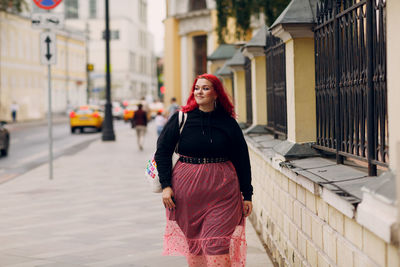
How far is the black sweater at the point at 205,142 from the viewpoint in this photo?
16.4ft

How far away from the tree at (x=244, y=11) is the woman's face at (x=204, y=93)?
27.8ft

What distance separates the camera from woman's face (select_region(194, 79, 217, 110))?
16.6 feet

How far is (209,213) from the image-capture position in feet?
16.1

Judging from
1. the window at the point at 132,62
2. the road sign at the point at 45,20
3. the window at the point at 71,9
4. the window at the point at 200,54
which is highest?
the window at the point at 71,9

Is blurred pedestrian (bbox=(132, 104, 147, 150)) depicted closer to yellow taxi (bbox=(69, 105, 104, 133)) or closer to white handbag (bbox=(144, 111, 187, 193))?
yellow taxi (bbox=(69, 105, 104, 133))

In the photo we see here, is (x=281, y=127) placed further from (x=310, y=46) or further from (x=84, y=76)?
(x=84, y=76)

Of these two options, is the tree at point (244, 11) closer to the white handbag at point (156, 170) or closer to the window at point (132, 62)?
the white handbag at point (156, 170)

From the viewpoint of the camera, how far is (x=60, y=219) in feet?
29.8

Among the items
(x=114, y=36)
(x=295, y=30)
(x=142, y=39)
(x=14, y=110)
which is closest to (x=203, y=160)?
(x=295, y=30)

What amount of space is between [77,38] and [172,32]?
153 feet

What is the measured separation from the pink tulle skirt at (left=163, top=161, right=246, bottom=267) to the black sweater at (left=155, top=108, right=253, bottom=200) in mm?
76

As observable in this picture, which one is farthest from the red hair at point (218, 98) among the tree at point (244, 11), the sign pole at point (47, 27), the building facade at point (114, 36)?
the building facade at point (114, 36)

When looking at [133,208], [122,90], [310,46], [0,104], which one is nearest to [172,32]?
[0,104]

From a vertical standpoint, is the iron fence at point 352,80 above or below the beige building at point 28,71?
below
